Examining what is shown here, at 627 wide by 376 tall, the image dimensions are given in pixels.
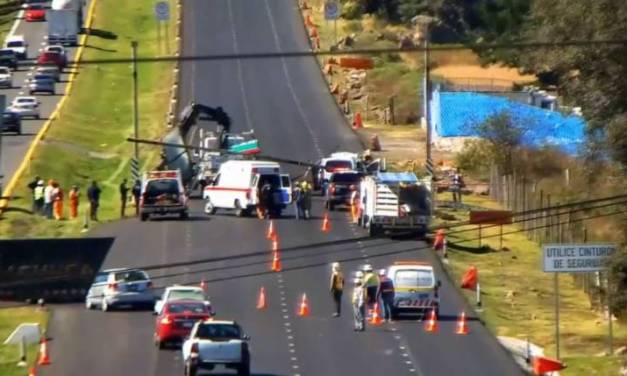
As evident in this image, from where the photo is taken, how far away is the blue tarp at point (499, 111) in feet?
247

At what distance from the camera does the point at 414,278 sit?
4547 cm

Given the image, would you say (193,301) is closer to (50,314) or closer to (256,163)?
(50,314)

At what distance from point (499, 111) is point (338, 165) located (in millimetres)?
11432

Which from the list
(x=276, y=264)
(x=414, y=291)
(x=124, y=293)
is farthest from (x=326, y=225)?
(x=414, y=291)

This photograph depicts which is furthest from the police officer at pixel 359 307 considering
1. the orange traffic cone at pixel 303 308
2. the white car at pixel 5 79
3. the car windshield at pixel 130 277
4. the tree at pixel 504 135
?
the white car at pixel 5 79

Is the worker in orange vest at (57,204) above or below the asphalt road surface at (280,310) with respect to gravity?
above

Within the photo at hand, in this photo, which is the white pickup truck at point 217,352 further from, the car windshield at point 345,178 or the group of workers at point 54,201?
the car windshield at point 345,178

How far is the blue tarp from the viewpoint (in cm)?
7538

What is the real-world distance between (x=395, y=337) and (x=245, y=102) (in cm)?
5512

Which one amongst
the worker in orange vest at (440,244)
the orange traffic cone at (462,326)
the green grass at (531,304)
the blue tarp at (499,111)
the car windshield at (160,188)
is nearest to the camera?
the green grass at (531,304)

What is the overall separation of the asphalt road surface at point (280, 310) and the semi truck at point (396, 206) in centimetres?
50

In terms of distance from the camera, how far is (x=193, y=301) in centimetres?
4253

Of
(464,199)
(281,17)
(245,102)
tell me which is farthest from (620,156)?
(281,17)

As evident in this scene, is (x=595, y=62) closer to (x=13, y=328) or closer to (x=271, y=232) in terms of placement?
(x=13, y=328)
